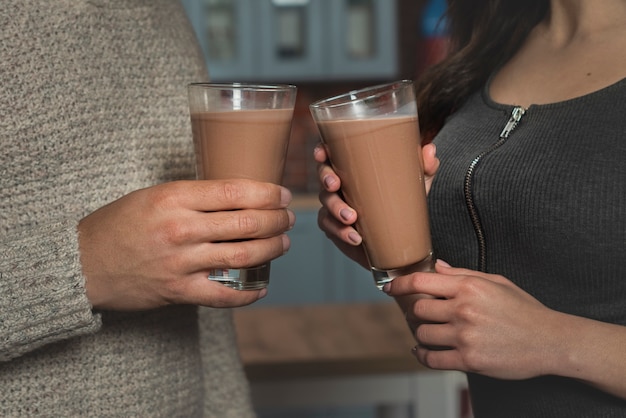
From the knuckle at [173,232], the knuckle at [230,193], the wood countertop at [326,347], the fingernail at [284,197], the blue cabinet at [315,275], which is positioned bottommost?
the blue cabinet at [315,275]

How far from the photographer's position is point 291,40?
4777 millimetres

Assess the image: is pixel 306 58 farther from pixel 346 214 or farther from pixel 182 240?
pixel 182 240

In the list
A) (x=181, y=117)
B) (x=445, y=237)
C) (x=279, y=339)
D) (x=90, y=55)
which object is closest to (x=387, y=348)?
(x=279, y=339)

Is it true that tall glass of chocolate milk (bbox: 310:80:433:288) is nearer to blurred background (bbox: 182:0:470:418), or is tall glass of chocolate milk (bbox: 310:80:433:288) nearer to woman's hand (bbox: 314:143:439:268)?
woman's hand (bbox: 314:143:439:268)

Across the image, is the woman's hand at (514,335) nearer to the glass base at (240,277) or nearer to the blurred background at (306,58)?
the glass base at (240,277)

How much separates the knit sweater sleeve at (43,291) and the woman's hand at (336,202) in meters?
0.31

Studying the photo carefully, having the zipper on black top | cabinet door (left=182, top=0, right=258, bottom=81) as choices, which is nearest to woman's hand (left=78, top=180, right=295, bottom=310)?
the zipper on black top

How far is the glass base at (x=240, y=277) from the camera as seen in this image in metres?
0.98

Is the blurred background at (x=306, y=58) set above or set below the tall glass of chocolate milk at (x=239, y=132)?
below

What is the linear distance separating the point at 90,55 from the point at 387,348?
1.08 metres

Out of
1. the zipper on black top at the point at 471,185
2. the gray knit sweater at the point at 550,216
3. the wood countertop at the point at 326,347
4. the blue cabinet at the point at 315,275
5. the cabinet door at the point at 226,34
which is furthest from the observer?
the cabinet door at the point at 226,34

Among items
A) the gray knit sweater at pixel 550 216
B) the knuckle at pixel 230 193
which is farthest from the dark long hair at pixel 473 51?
the knuckle at pixel 230 193

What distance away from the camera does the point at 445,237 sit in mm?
1232

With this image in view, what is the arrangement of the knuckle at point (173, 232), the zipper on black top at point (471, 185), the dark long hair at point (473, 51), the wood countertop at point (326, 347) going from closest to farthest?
the knuckle at point (173, 232) → the zipper on black top at point (471, 185) → the dark long hair at point (473, 51) → the wood countertop at point (326, 347)
